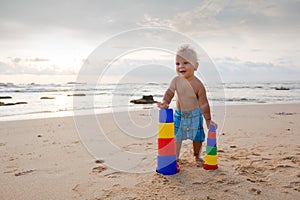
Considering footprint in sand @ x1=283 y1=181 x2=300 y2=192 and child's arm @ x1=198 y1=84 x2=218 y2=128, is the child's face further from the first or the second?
footprint in sand @ x1=283 y1=181 x2=300 y2=192

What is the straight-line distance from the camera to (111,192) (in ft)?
8.52

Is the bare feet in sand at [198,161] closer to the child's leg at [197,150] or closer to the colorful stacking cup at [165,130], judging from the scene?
the child's leg at [197,150]

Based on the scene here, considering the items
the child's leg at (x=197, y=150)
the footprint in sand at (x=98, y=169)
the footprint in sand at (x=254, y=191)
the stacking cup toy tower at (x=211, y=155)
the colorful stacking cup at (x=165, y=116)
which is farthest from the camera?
the child's leg at (x=197, y=150)

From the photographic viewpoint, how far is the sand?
2559 millimetres

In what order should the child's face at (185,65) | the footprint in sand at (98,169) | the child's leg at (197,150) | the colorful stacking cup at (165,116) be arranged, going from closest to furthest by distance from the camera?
1. the colorful stacking cup at (165,116)
2. the footprint in sand at (98,169)
3. the child's face at (185,65)
4. the child's leg at (197,150)

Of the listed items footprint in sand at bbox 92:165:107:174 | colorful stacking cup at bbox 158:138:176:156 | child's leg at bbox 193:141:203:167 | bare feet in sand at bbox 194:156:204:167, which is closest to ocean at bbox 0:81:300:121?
child's leg at bbox 193:141:203:167

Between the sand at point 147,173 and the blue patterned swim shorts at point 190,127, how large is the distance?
1.07ft

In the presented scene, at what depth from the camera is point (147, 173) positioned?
10.3ft

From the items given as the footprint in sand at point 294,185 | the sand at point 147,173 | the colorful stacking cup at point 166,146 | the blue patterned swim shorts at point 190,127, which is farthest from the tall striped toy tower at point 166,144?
the footprint in sand at point 294,185

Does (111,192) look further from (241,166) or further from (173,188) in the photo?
(241,166)

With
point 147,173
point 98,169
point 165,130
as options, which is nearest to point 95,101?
point 98,169

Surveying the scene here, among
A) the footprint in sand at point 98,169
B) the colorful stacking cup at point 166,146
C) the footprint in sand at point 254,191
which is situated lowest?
the footprint in sand at point 98,169

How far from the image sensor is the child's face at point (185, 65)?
3.41 meters

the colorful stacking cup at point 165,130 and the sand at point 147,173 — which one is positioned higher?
the colorful stacking cup at point 165,130
